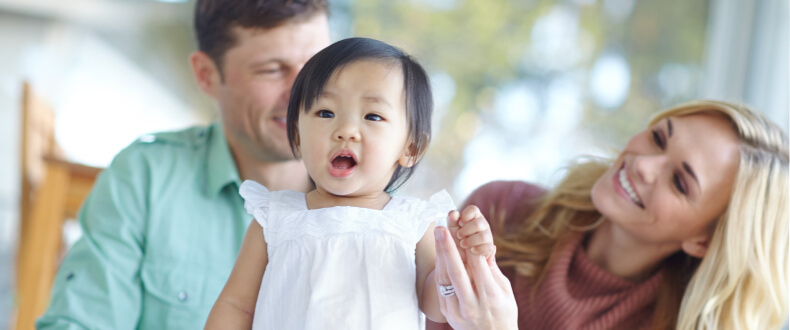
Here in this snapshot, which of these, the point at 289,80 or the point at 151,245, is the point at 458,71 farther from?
the point at 151,245

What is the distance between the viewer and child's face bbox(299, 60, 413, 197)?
78 centimetres

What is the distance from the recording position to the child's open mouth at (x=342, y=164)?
78 centimetres

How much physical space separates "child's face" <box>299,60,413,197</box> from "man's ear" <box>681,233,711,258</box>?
0.81 metres

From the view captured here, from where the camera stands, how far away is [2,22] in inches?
123

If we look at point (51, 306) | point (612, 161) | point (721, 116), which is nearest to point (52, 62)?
point (51, 306)

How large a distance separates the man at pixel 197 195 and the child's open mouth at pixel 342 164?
18.0 inches

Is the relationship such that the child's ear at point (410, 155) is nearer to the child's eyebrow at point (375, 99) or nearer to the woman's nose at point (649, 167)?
the child's eyebrow at point (375, 99)

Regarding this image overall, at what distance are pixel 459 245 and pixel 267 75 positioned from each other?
59cm

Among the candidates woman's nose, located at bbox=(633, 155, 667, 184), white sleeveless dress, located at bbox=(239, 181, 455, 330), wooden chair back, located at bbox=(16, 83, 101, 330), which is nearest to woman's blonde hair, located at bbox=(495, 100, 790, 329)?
woman's nose, located at bbox=(633, 155, 667, 184)

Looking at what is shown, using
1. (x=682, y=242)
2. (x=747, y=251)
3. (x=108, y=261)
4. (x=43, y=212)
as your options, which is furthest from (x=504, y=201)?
(x=43, y=212)

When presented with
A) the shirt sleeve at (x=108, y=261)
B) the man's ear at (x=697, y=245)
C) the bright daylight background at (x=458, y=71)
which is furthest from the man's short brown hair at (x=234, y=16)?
the bright daylight background at (x=458, y=71)

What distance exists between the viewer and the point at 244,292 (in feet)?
2.72

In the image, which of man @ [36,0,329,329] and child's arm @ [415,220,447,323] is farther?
man @ [36,0,329,329]

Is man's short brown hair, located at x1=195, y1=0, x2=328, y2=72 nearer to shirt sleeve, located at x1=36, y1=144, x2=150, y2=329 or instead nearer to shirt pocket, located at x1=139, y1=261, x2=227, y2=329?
shirt sleeve, located at x1=36, y1=144, x2=150, y2=329
